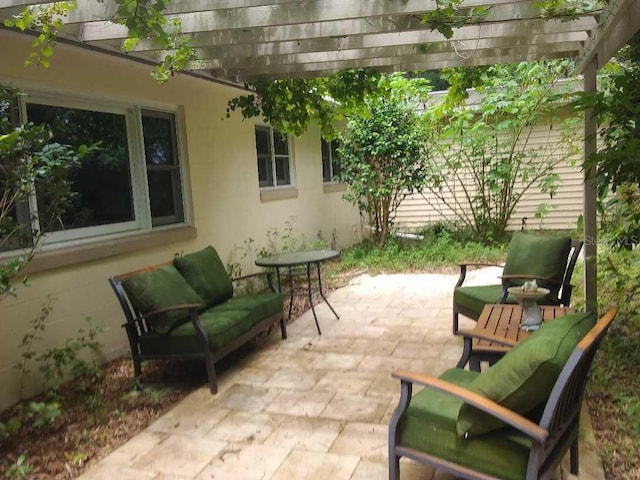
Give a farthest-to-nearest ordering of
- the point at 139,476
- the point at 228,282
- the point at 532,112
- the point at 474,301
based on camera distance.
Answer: the point at 532,112 < the point at 228,282 < the point at 474,301 < the point at 139,476

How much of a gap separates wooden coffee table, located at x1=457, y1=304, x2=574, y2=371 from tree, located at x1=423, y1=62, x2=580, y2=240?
486 centimetres

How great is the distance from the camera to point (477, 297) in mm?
4207

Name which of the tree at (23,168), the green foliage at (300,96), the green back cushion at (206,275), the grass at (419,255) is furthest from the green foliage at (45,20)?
the grass at (419,255)

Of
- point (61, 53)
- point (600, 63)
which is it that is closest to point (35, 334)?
point (61, 53)

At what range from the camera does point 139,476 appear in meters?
2.57

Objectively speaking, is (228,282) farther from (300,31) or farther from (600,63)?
(600,63)

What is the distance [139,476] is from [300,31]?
10.6 ft

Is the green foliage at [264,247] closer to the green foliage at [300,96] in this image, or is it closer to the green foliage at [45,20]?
the green foliage at [300,96]

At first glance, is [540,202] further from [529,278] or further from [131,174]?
[131,174]

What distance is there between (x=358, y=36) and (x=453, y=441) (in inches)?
133

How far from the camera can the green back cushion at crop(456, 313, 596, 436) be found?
1836 mm

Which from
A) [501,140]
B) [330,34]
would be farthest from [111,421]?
[501,140]

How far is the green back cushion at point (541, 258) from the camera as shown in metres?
4.11

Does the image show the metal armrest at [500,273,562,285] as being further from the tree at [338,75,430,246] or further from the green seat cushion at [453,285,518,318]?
the tree at [338,75,430,246]
